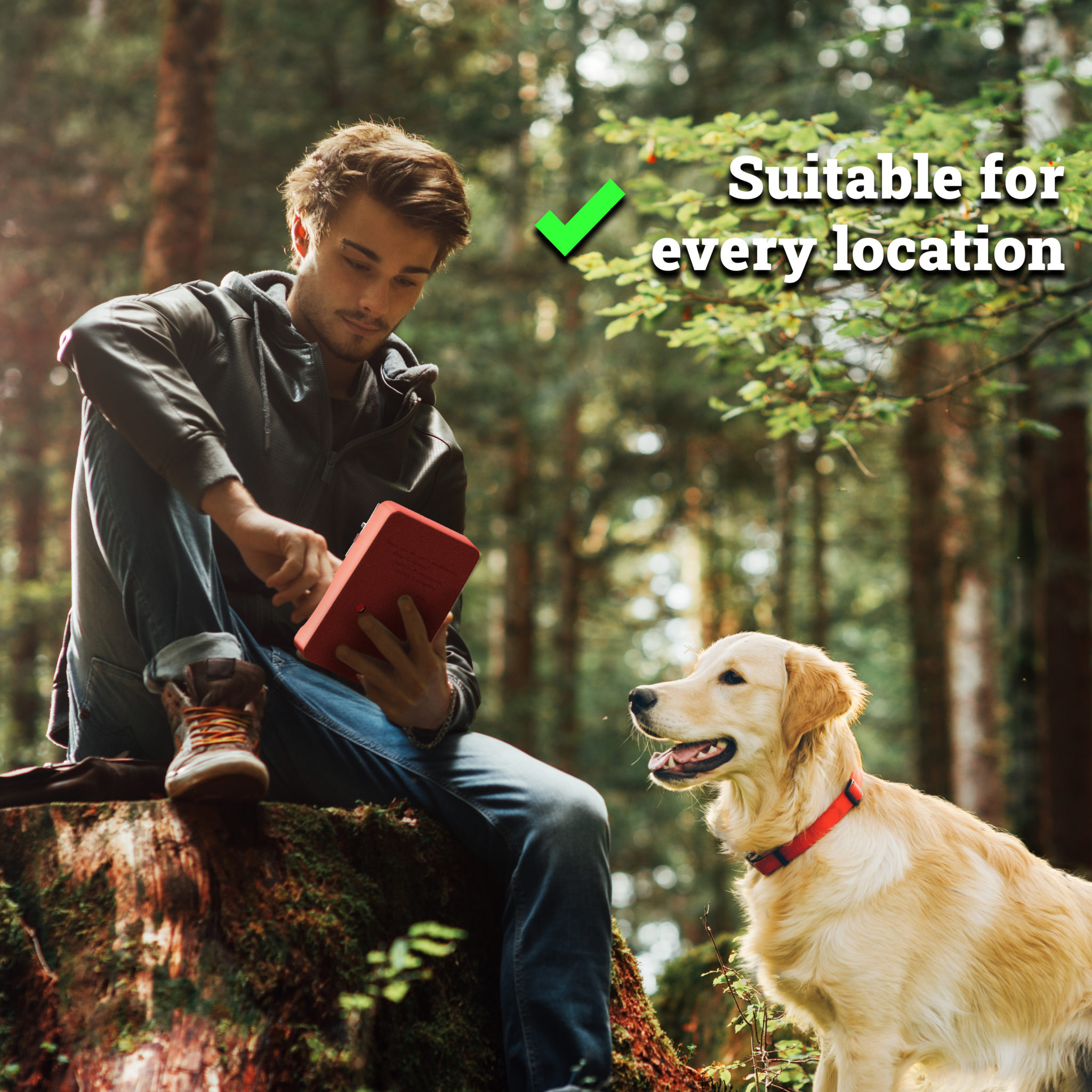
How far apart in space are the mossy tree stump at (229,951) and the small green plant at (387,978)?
2 cm

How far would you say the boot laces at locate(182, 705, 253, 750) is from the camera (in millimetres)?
2246

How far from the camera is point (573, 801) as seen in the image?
2.47m

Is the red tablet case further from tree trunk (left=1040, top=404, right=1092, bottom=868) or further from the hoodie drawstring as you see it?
tree trunk (left=1040, top=404, right=1092, bottom=868)

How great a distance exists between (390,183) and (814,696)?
210 centimetres

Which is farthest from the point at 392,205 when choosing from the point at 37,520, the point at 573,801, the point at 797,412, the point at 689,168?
the point at 37,520

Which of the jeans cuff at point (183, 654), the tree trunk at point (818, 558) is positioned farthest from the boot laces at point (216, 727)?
the tree trunk at point (818, 558)

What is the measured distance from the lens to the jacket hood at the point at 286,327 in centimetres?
296

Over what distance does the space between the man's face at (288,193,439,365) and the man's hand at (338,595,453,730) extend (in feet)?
3.38

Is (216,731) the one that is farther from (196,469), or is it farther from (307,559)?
(196,469)

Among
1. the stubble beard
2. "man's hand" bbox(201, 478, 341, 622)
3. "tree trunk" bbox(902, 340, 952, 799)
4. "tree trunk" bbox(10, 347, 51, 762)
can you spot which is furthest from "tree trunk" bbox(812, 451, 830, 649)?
"man's hand" bbox(201, 478, 341, 622)

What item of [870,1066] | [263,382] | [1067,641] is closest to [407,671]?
[263,382]

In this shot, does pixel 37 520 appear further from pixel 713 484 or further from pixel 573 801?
pixel 573 801

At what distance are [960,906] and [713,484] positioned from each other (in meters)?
13.0

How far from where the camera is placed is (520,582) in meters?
15.0
